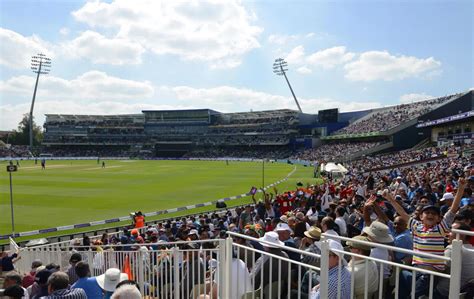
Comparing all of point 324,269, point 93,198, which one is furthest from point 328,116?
point 324,269

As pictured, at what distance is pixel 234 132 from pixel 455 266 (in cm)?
9783

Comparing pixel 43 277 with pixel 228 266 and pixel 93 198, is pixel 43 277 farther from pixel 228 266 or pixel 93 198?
pixel 93 198

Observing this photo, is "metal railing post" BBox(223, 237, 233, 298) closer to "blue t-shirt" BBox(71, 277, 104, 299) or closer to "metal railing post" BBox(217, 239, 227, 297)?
"metal railing post" BBox(217, 239, 227, 297)

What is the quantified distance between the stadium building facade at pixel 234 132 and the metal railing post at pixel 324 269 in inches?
2326

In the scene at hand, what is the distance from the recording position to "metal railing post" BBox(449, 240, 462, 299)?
6.56 feet

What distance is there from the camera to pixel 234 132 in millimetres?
99688

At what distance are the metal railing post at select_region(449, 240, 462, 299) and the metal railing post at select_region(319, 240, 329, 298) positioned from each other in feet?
2.62

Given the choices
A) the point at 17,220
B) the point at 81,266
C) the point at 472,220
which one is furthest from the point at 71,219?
the point at 472,220

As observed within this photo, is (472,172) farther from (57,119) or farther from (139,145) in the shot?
(57,119)

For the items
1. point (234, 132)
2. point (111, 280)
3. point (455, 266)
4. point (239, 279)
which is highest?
point (234, 132)

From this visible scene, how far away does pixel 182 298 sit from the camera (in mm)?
4328

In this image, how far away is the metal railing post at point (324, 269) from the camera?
8.51ft

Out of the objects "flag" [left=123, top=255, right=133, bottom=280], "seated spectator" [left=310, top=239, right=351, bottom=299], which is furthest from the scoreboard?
"seated spectator" [left=310, top=239, right=351, bottom=299]

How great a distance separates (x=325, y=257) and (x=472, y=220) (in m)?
3.78
